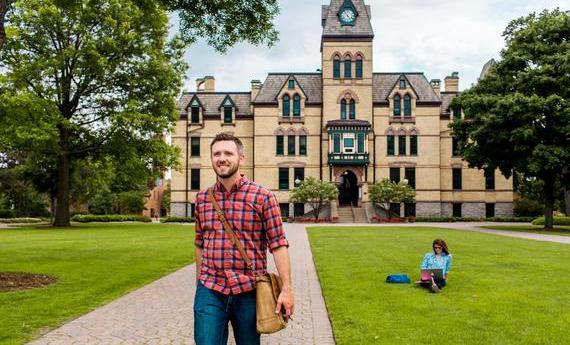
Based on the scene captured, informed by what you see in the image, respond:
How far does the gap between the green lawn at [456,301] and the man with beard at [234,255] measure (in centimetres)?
340

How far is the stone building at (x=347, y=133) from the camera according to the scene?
183 feet

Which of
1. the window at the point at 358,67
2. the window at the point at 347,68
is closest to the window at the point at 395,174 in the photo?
the window at the point at 358,67

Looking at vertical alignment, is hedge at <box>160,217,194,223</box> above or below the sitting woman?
below

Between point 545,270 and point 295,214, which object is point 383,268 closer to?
point 545,270

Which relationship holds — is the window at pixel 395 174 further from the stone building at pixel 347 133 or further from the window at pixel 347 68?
the window at pixel 347 68

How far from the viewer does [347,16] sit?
185 ft

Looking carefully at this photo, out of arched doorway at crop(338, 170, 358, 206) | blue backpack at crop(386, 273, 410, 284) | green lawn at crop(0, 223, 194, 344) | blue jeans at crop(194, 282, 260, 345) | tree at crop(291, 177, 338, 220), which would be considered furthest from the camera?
arched doorway at crop(338, 170, 358, 206)

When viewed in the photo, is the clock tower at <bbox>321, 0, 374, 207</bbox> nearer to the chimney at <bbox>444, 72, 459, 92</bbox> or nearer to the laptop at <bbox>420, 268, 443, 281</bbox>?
the chimney at <bbox>444, 72, 459, 92</bbox>

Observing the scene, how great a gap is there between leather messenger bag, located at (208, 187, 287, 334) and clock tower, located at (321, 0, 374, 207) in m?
50.8

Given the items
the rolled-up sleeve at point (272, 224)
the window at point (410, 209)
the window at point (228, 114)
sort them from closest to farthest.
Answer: the rolled-up sleeve at point (272, 224)
the window at point (410, 209)
the window at point (228, 114)

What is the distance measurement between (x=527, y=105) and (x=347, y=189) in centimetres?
2649

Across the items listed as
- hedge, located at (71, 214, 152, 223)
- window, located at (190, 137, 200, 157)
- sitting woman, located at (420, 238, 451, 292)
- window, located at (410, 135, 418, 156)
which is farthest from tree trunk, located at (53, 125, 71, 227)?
window, located at (410, 135, 418, 156)

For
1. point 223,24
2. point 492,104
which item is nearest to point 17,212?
point 492,104

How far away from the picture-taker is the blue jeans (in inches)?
174
